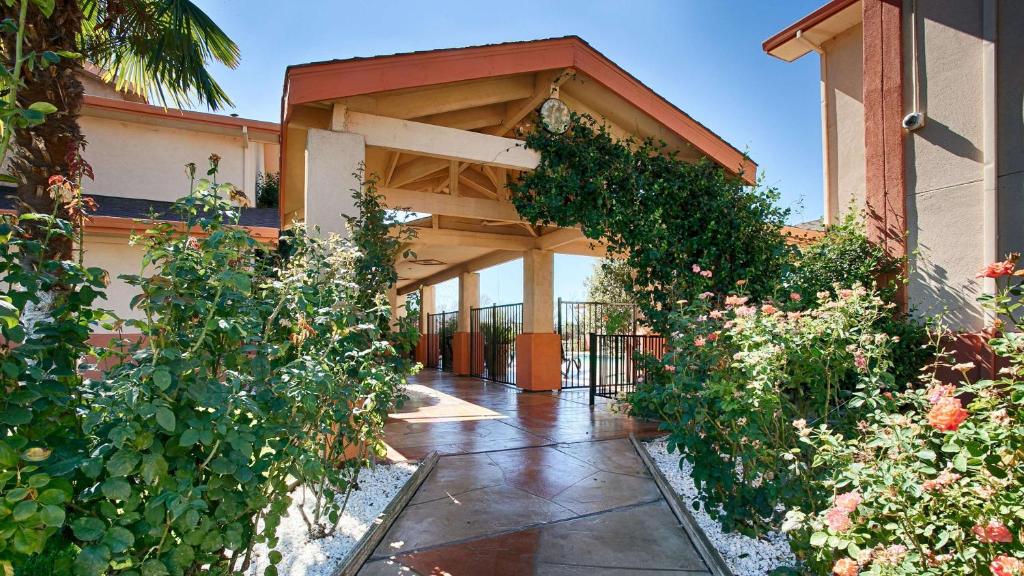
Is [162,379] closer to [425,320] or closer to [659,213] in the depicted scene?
[659,213]

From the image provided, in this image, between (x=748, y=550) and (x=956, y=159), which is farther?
Result: (x=956, y=159)

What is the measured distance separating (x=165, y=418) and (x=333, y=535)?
2.24 meters

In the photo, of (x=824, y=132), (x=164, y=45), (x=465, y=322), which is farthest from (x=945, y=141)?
(x=465, y=322)

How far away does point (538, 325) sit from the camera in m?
11.1

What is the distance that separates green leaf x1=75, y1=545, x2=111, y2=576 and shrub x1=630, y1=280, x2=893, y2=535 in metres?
2.82

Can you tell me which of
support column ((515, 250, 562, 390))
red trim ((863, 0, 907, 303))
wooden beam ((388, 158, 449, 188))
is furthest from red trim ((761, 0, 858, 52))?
support column ((515, 250, 562, 390))

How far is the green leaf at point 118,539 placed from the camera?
5.36 feet

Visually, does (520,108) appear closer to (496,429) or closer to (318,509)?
(496,429)

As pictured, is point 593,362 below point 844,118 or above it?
below

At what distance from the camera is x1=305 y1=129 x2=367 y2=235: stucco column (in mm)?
5117

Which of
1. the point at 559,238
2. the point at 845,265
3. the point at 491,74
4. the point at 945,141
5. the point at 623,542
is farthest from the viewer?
the point at 559,238

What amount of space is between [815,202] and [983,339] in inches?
165

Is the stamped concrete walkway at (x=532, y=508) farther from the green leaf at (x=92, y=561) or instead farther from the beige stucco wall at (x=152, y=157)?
the beige stucco wall at (x=152, y=157)

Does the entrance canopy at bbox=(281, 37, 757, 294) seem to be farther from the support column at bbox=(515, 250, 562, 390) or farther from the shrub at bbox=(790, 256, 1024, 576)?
the shrub at bbox=(790, 256, 1024, 576)
